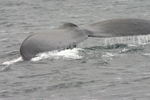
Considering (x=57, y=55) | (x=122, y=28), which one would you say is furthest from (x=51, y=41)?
(x=122, y=28)

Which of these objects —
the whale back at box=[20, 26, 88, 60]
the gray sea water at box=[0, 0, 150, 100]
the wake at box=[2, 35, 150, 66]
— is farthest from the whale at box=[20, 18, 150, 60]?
the gray sea water at box=[0, 0, 150, 100]

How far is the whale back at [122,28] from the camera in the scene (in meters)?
9.91

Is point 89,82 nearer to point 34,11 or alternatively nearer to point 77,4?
point 34,11

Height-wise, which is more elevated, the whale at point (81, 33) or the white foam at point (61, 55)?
the whale at point (81, 33)

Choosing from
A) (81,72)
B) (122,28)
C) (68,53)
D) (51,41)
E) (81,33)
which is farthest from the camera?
(68,53)

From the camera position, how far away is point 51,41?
9453 millimetres


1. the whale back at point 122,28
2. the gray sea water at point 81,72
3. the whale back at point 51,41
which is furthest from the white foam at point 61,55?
the whale back at point 122,28

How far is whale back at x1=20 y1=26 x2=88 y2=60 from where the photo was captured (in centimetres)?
898

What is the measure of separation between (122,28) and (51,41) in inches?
62.7

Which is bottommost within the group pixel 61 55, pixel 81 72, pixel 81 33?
pixel 81 72

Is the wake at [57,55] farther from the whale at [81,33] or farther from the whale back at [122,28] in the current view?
the whale back at [122,28]

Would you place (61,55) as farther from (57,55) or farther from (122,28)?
(122,28)

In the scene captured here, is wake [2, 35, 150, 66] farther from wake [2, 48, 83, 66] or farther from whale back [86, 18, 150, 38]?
whale back [86, 18, 150, 38]

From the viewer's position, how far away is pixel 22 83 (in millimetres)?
9070
